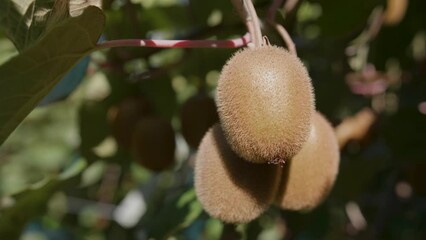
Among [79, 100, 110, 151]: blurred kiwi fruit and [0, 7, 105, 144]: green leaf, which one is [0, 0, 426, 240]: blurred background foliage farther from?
[0, 7, 105, 144]: green leaf

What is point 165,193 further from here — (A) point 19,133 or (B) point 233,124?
(A) point 19,133

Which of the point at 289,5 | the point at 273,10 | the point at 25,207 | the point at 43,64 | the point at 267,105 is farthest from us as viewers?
the point at 25,207

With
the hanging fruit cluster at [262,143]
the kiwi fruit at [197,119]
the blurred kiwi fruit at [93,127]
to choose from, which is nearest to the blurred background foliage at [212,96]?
the blurred kiwi fruit at [93,127]

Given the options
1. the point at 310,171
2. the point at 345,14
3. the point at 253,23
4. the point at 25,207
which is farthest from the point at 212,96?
the point at 253,23

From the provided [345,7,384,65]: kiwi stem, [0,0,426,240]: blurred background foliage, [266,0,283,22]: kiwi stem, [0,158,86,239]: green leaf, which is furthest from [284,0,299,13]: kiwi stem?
[0,158,86,239]: green leaf

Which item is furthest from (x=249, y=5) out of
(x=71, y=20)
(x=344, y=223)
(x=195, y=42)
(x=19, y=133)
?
→ (x=19, y=133)

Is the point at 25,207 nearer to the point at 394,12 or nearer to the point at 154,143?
the point at 154,143
